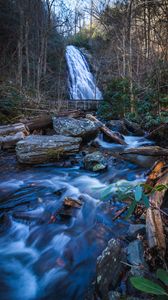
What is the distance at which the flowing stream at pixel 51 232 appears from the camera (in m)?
2.57

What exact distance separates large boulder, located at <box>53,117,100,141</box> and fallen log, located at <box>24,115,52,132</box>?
0.43 metres

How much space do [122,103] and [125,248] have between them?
760cm

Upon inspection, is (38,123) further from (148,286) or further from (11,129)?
(148,286)

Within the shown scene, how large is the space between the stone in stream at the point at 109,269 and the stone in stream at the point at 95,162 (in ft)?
9.54

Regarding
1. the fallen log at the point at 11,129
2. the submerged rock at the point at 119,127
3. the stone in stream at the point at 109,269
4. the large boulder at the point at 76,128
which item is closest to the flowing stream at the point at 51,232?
the stone in stream at the point at 109,269

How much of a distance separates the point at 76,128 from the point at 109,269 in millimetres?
4801

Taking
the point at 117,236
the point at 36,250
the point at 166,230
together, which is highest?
the point at 166,230

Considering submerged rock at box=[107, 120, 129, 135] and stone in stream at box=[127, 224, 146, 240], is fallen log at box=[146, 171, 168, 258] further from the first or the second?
submerged rock at box=[107, 120, 129, 135]

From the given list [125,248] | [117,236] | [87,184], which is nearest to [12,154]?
[87,184]

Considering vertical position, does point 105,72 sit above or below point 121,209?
above

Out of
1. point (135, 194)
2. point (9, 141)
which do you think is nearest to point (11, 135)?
point (9, 141)

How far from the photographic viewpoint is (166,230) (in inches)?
99.0

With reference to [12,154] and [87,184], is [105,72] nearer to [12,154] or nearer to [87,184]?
[12,154]

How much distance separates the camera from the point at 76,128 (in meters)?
6.69
